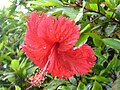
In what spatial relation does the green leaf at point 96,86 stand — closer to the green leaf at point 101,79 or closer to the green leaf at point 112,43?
the green leaf at point 101,79

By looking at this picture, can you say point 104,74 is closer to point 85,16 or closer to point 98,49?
point 98,49

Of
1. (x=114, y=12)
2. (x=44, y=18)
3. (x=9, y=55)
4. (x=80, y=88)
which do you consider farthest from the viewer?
(x=9, y=55)

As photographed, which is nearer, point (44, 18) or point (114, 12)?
point (44, 18)

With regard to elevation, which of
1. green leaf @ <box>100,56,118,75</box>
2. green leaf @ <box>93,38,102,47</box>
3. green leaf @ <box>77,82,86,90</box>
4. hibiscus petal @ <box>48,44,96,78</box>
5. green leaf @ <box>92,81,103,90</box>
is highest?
hibiscus petal @ <box>48,44,96,78</box>

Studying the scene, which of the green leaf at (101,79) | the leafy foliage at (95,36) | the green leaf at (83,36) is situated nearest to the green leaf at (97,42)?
the leafy foliage at (95,36)

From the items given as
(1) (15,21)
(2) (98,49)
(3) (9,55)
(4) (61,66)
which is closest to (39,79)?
(4) (61,66)

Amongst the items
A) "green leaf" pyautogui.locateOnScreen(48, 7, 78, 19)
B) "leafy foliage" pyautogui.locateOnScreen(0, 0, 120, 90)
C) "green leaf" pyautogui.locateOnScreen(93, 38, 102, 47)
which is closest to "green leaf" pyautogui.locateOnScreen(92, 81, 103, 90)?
"leafy foliage" pyautogui.locateOnScreen(0, 0, 120, 90)

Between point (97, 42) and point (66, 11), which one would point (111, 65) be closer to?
point (97, 42)

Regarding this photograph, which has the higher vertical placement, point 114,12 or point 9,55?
point 114,12

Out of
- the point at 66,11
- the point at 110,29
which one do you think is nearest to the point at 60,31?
the point at 66,11

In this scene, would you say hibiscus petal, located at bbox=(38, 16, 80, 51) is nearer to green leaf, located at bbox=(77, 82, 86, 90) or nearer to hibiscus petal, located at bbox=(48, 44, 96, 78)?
hibiscus petal, located at bbox=(48, 44, 96, 78)
